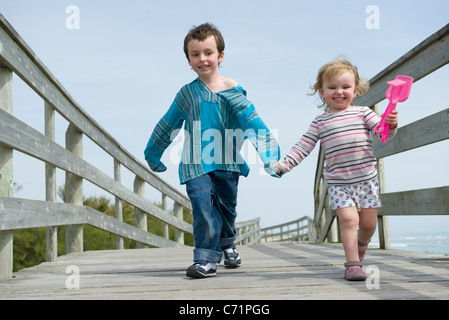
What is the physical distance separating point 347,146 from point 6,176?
1.73 meters

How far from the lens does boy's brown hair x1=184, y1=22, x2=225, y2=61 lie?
8.95 feet

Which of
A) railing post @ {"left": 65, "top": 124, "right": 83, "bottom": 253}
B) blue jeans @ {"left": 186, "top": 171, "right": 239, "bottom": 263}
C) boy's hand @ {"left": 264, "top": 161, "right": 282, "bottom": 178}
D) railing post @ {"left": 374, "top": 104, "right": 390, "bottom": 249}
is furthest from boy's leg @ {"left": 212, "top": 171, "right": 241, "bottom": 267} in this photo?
railing post @ {"left": 65, "top": 124, "right": 83, "bottom": 253}

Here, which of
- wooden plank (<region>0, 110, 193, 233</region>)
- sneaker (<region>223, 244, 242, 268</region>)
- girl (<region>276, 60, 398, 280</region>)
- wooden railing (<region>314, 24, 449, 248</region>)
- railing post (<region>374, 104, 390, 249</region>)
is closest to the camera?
girl (<region>276, 60, 398, 280</region>)

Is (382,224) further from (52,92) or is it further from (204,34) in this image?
(52,92)

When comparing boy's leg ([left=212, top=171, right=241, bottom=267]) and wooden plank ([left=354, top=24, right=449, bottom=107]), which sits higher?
wooden plank ([left=354, top=24, right=449, bottom=107])

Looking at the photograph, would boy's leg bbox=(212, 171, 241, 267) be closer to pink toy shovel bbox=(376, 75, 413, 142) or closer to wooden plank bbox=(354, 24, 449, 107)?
pink toy shovel bbox=(376, 75, 413, 142)

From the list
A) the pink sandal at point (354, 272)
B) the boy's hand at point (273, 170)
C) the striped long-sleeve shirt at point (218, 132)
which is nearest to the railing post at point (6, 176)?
the striped long-sleeve shirt at point (218, 132)

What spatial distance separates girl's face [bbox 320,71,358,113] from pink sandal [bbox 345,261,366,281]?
29.5 inches

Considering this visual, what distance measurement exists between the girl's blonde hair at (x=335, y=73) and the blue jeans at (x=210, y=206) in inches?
24.6

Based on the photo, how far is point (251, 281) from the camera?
2395mm

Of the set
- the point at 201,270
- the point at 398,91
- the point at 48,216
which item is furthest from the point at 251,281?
the point at 48,216

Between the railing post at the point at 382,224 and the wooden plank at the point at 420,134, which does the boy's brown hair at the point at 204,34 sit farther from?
the railing post at the point at 382,224
